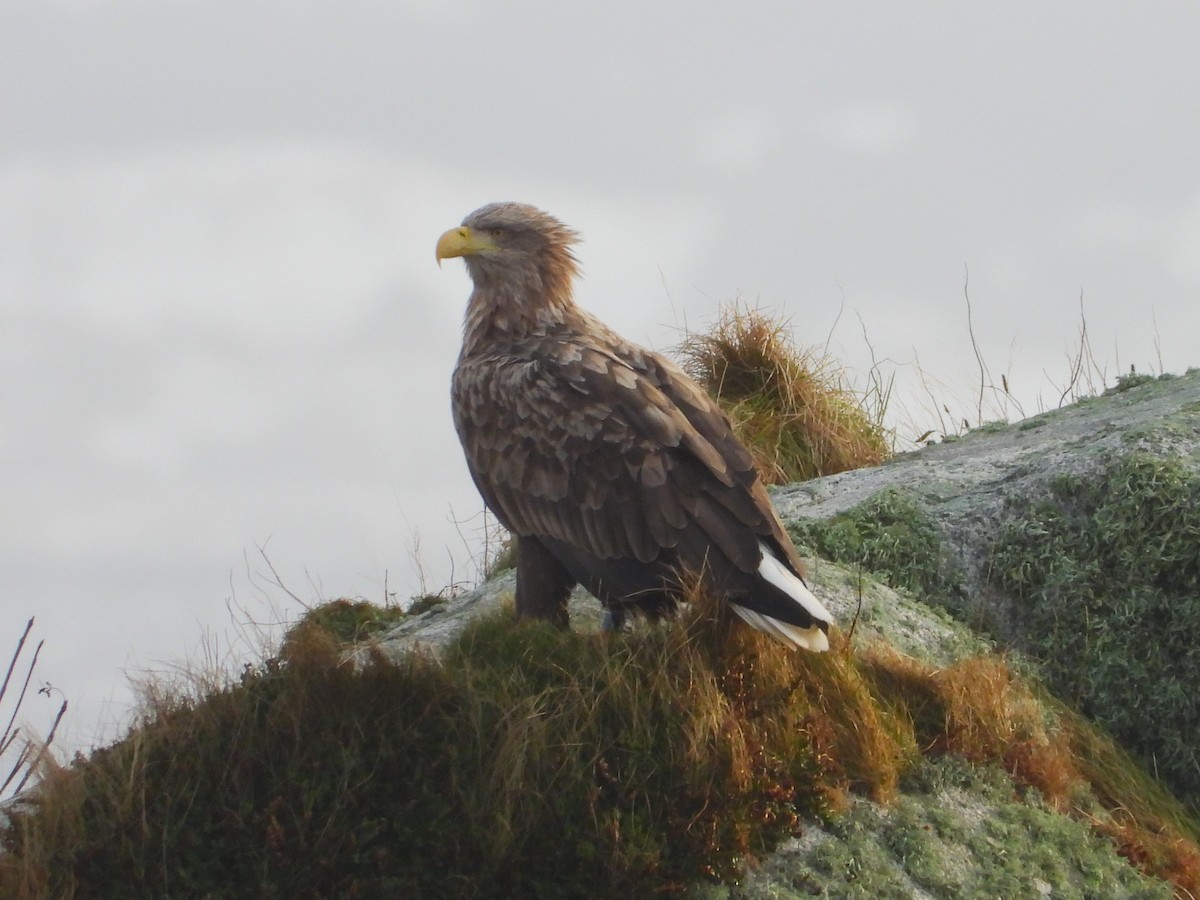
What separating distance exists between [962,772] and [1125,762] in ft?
4.43

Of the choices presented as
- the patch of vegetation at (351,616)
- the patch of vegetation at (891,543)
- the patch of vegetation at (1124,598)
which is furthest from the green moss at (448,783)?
the patch of vegetation at (351,616)

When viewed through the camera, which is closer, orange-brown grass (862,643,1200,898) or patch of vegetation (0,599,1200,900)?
patch of vegetation (0,599,1200,900)

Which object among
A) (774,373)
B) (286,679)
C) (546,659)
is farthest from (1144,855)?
(774,373)

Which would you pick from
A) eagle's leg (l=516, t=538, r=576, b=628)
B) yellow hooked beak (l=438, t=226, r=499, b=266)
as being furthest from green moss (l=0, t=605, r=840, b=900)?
yellow hooked beak (l=438, t=226, r=499, b=266)

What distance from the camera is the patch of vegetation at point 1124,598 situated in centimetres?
745

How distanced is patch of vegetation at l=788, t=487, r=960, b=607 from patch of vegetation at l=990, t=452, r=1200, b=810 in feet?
0.97

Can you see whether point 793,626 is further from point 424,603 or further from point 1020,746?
point 424,603

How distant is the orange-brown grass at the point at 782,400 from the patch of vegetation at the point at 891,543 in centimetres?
312

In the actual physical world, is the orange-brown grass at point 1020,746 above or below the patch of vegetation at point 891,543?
below

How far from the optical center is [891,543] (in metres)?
8.09

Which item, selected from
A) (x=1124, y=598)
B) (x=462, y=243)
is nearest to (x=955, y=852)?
(x=1124, y=598)

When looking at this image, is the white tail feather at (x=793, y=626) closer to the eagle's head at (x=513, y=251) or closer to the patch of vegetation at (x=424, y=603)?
the eagle's head at (x=513, y=251)

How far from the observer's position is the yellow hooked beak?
7895 mm

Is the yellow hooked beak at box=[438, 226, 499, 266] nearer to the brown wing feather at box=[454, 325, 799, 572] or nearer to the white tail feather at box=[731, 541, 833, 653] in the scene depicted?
the brown wing feather at box=[454, 325, 799, 572]
